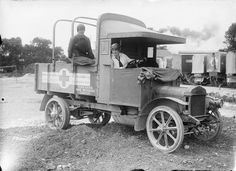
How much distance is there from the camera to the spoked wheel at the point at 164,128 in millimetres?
5473

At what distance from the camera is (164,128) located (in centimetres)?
579

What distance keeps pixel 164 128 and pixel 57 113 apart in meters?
3.21

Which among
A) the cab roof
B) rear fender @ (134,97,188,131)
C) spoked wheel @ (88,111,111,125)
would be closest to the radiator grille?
rear fender @ (134,97,188,131)

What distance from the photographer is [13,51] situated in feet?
34.2

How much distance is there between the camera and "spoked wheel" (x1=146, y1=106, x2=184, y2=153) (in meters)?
5.47

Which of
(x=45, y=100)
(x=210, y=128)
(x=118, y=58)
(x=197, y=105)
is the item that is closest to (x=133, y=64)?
(x=118, y=58)

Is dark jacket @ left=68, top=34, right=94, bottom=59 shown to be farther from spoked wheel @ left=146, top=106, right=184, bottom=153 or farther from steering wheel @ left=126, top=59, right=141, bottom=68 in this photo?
spoked wheel @ left=146, top=106, right=184, bottom=153

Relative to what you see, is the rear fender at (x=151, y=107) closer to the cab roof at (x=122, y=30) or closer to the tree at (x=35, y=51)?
the cab roof at (x=122, y=30)

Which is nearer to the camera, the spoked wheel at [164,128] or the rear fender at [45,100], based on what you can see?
the spoked wheel at [164,128]

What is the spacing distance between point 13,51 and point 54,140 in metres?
4.99

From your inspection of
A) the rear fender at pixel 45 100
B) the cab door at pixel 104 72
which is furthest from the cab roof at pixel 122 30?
the rear fender at pixel 45 100

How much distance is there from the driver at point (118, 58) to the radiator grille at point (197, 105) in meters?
1.59

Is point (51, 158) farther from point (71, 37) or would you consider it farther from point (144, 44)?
point (144, 44)

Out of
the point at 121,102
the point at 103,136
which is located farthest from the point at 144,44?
the point at 103,136
